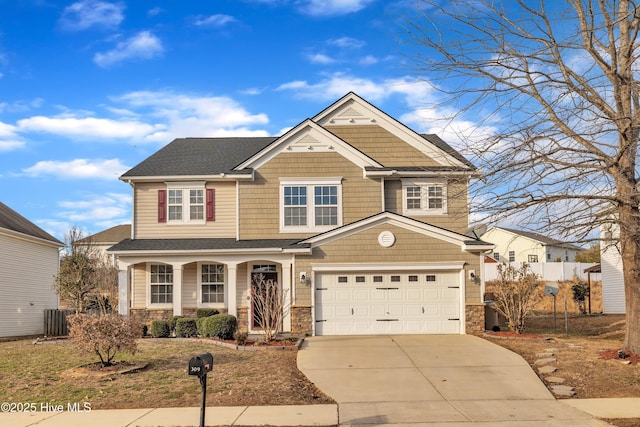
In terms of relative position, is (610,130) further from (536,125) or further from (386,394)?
(386,394)

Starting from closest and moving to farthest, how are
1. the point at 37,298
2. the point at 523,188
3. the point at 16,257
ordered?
1. the point at 523,188
2. the point at 16,257
3. the point at 37,298

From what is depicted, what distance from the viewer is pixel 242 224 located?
2255 centimetres

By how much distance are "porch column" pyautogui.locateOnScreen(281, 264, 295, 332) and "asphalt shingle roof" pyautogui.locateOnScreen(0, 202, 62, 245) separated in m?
11.5

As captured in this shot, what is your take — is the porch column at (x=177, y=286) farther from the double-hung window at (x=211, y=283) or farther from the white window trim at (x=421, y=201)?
the white window trim at (x=421, y=201)

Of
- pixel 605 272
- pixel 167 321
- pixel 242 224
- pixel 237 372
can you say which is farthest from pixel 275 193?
pixel 605 272

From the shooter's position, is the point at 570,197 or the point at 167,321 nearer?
the point at 570,197

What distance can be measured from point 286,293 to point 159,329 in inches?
169

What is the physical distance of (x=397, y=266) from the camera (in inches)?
787

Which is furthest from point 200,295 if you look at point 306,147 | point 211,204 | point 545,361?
point 545,361

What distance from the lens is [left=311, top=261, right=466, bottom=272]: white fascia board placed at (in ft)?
65.6

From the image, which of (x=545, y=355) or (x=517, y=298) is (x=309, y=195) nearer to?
(x=517, y=298)

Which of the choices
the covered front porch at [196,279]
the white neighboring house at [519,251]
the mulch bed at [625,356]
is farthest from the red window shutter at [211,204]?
the white neighboring house at [519,251]

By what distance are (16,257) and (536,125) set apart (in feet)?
71.5

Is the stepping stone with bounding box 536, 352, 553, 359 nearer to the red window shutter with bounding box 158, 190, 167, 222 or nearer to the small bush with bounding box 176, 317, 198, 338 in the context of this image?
the small bush with bounding box 176, 317, 198, 338
